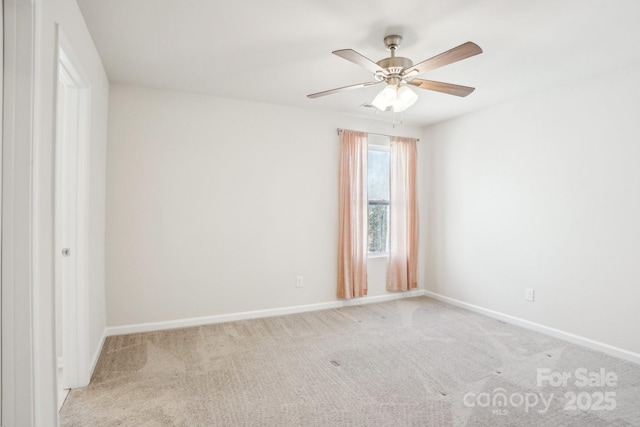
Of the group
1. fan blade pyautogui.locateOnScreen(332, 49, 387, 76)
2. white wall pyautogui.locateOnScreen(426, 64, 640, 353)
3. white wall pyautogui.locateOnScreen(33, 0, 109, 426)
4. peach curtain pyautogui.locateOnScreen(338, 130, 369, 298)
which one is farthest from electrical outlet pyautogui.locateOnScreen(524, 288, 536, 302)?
white wall pyautogui.locateOnScreen(33, 0, 109, 426)

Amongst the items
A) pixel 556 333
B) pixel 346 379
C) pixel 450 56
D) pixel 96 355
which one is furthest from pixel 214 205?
pixel 556 333

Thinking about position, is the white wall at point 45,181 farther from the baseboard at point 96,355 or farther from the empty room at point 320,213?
the baseboard at point 96,355

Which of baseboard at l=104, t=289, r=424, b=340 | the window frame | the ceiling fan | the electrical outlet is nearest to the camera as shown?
the ceiling fan

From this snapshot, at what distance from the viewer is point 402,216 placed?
4594 millimetres

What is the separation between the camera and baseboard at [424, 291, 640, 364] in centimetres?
276

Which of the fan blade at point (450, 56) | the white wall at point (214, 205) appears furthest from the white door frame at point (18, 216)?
the white wall at point (214, 205)

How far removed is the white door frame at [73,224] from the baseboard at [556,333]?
3969mm

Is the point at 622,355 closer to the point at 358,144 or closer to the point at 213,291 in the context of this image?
the point at 358,144

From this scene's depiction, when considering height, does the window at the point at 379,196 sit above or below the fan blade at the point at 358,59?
below

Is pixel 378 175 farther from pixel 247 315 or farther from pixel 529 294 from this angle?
pixel 247 315

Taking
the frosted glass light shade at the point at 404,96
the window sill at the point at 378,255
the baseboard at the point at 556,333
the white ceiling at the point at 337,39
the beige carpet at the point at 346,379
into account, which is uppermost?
the white ceiling at the point at 337,39

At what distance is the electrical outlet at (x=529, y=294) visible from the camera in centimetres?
346

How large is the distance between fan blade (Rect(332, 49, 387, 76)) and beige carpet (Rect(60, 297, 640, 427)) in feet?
7.09

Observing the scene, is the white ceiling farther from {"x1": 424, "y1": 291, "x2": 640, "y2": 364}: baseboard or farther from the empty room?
{"x1": 424, "y1": 291, "x2": 640, "y2": 364}: baseboard
